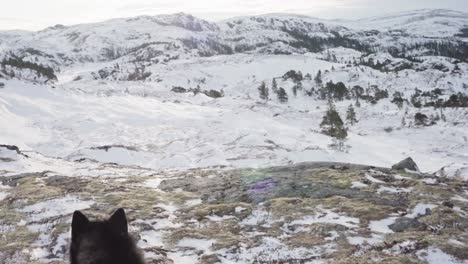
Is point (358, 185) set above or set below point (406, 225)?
below

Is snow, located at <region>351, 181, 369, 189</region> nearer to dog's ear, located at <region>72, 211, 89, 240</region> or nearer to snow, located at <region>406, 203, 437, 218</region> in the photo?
snow, located at <region>406, 203, 437, 218</region>

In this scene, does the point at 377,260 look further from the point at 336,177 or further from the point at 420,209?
the point at 336,177

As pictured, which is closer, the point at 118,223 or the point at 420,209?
the point at 118,223

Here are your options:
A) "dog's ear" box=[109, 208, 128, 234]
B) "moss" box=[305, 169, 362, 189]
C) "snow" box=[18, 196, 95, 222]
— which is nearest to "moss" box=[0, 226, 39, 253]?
"snow" box=[18, 196, 95, 222]

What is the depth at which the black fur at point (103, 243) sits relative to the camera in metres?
3.92

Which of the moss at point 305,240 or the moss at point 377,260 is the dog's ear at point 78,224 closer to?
the moss at point 377,260

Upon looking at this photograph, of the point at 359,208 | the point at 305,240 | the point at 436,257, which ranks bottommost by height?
the point at 359,208

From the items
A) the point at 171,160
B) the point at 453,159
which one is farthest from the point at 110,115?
the point at 453,159

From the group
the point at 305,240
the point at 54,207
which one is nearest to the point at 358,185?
the point at 305,240

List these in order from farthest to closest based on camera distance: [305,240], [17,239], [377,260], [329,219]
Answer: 1. [329,219]
2. [17,239]
3. [305,240]
4. [377,260]

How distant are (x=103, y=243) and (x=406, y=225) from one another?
15215mm

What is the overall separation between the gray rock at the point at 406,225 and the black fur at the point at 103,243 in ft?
47.9

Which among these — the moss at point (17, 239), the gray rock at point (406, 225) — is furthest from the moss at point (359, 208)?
the moss at point (17, 239)

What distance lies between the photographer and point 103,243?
4.02 metres
